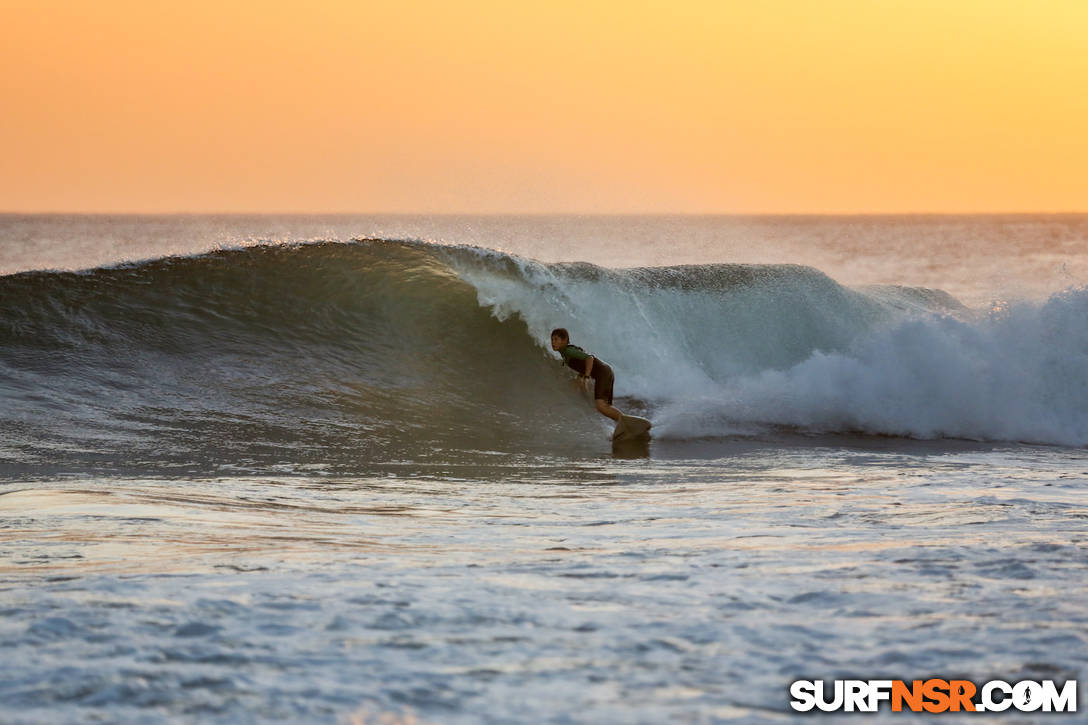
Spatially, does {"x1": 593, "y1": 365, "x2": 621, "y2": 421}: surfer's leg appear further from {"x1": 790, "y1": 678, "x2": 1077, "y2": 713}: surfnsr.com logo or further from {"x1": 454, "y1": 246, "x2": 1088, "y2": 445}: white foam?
{"x1": 790, "y1": 678, "x2": 1077, "y2": 713}: surfnsr.com logo

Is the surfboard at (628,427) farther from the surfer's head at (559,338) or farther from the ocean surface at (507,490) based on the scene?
the surfer's head at (559,338)

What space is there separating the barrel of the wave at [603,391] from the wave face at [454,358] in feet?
0.97

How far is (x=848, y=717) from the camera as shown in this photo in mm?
3268

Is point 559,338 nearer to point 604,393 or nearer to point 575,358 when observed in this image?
point 575,358

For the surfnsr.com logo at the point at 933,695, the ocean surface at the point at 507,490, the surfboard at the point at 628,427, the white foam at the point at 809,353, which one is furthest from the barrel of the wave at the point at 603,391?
the surfnsr.com logo at the point at 933,695

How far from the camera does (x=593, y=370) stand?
10.8 metres

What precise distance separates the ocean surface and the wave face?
51mm

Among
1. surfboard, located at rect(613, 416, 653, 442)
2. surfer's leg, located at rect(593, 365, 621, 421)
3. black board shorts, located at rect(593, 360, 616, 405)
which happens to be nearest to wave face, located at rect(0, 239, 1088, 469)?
surfboard, located at rect(613, 416, 653, 442)

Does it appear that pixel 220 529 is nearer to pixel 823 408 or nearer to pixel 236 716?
pixel 236 716

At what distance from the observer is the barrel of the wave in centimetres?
1042

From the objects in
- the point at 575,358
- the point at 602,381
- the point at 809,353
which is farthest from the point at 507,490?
the point at 809,353

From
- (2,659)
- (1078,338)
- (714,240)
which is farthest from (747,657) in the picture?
(714,240)

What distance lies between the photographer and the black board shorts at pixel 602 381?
34.9ft

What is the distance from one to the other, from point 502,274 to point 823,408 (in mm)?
4997
